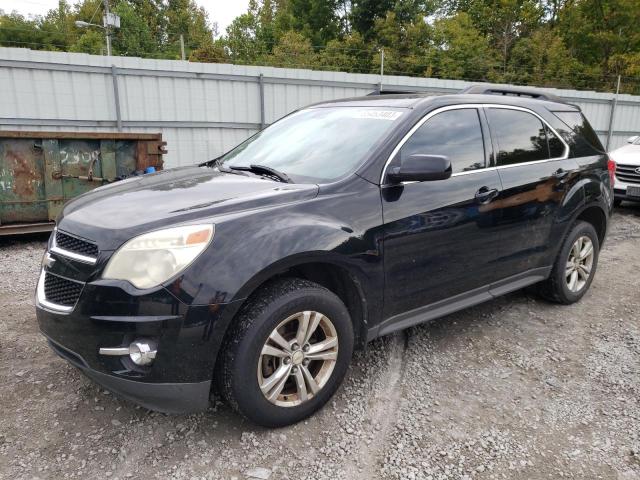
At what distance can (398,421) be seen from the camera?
9.12 feet

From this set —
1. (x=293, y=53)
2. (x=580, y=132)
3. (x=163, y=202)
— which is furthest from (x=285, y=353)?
(x=293, y=53)

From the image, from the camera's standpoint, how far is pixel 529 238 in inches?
151

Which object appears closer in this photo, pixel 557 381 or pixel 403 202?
pixel 403 202

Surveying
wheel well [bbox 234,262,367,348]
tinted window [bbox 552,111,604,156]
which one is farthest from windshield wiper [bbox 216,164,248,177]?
tinted window [bbox 552,111,604,156]

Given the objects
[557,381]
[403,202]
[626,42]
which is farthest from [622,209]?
[626,42]

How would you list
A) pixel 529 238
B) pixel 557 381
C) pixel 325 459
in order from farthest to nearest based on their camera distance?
pixel 529 238 < pixel 557 381 < pixel 325 459

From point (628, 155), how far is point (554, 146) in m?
6.51

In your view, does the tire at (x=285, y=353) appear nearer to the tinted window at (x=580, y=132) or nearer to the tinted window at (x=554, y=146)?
the tinted window at (x=554, y=146)

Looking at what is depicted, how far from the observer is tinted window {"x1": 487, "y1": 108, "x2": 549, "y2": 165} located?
368cm

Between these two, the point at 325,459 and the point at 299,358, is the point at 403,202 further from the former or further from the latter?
the point at 325,459

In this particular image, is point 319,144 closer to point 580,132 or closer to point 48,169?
point 580,132

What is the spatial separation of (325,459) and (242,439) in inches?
17.6

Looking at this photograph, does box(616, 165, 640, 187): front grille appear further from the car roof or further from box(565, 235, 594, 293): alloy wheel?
the car roof

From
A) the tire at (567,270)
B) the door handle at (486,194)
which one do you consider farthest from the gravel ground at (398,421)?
the door handle at (486,194)
